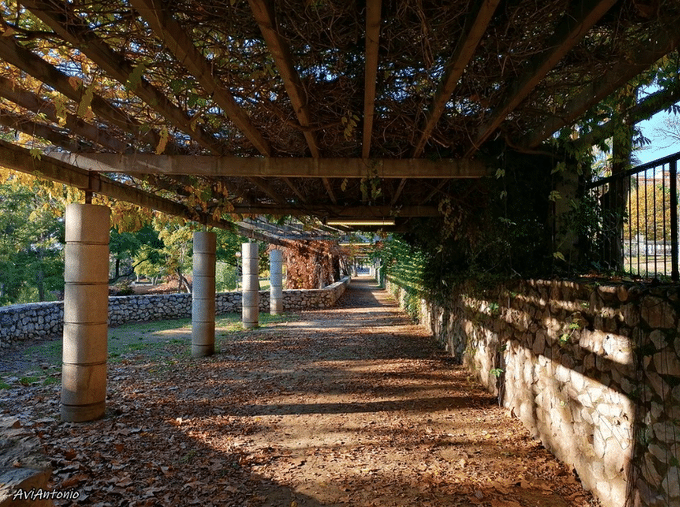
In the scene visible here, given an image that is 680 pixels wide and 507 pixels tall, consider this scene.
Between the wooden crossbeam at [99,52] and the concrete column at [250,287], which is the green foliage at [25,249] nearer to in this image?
the concrete column at [250,287]

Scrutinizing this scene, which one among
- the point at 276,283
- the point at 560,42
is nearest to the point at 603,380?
the point at 560,42

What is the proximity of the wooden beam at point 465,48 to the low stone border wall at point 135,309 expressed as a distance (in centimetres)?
1124

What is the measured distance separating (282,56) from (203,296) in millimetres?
7559

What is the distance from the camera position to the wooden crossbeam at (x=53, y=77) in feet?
9.87

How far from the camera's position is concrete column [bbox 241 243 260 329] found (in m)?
14.2

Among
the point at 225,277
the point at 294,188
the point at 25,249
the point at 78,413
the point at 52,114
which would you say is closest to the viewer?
the point at 52,114

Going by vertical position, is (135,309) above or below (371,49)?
below

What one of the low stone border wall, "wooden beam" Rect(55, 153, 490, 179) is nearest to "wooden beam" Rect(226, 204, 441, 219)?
"wooden beam" Rect(55, 153, 490, 179)

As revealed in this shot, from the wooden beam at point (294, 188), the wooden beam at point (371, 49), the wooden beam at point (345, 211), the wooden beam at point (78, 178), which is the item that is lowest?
the wooden beam at point (78, 178)

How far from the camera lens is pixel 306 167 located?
5.66 m

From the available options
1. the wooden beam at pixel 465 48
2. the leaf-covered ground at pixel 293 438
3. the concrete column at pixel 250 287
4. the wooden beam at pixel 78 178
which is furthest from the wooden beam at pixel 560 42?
the concrete column at pixel 250 287

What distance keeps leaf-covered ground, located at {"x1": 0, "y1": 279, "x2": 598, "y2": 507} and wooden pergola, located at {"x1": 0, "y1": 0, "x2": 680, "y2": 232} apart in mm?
2895

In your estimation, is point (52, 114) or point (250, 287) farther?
point (250, 287)

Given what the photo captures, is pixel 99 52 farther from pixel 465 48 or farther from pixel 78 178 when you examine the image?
pixel 78 178
